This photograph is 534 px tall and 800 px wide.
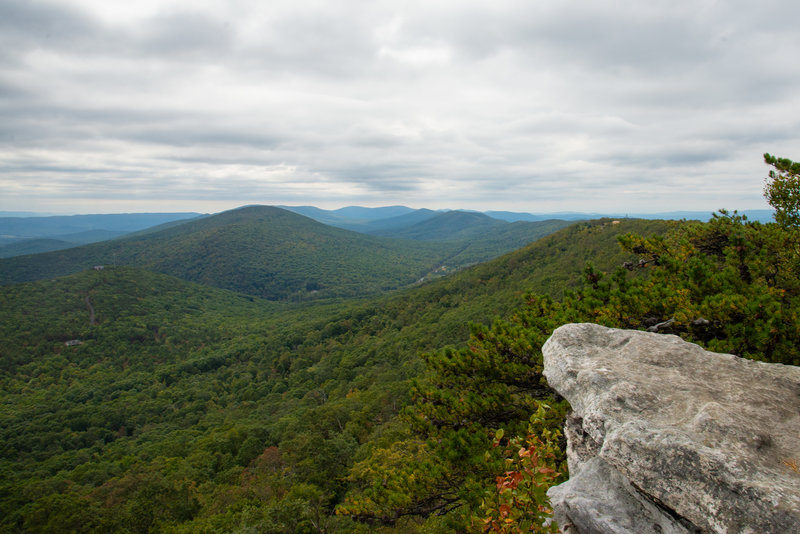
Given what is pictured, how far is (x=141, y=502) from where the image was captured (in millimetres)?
27562

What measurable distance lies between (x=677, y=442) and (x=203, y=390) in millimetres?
91270

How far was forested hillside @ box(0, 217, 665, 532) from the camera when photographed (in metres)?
29.1

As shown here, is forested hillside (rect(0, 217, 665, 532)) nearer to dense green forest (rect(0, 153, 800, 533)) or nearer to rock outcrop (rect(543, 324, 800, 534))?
dense green forest (rect(0, 153, 800, 533))

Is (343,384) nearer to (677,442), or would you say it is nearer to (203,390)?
(203,390)

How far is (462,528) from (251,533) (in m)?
17.2

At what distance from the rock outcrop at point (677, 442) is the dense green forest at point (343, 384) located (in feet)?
2.30

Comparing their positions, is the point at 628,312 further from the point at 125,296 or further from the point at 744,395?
the point at 125,296

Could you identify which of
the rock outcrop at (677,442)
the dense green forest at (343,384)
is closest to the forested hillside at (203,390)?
the dense green forest at (343,384)

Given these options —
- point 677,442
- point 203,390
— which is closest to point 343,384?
point 203,390

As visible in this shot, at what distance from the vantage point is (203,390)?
77.4m

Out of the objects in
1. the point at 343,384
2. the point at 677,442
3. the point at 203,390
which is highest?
the point at 677,442

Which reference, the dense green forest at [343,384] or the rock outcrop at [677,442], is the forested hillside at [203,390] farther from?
the rock outcrop at [677,442]

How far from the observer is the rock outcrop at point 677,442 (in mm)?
3090

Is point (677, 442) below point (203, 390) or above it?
above
